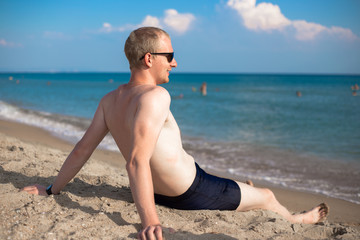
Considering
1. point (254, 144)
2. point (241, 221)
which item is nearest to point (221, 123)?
point (254, 144)

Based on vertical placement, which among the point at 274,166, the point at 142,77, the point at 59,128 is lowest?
the point at 59,128

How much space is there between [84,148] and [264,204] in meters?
1.83

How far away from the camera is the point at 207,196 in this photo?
3080mm

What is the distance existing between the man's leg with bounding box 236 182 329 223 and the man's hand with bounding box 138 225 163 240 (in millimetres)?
1160

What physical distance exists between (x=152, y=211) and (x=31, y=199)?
4.50ft

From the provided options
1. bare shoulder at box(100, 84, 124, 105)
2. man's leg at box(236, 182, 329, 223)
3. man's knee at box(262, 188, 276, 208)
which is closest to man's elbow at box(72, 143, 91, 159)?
bare shoulder at box(100, 84, 124, 105)

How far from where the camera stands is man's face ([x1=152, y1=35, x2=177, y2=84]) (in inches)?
102

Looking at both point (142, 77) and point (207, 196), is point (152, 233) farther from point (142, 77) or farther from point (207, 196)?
point (142, 77)

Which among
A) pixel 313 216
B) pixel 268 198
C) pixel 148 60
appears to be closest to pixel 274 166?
pixel 313 216

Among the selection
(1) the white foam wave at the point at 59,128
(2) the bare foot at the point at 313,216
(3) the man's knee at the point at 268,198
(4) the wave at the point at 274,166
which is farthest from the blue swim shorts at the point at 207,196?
(1) the white foam wave at the point at 59,128

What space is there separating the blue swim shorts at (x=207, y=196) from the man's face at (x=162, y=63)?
888 millimetres

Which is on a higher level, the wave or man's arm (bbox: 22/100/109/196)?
man's arm (bbox: 22/100/109/196)

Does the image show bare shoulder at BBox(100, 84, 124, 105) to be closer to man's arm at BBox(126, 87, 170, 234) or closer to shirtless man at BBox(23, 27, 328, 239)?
shirtless man at BBox(23, 27, 328, 239)

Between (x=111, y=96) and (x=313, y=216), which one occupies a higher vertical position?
(x=111, y=96)
